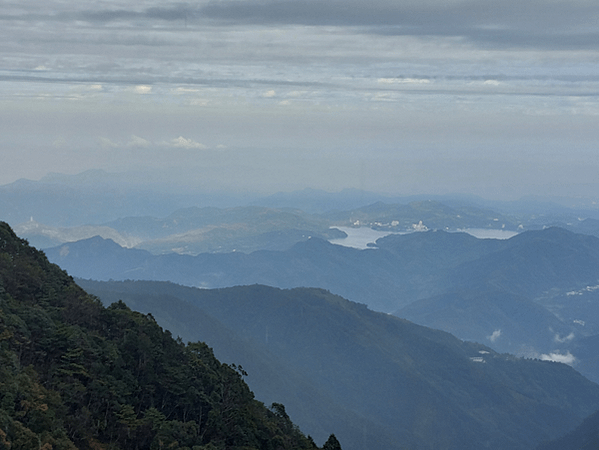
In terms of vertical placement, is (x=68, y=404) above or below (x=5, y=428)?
below

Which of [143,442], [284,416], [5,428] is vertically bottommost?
[284,416]

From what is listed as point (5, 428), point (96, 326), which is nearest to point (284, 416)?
point (96, 326)

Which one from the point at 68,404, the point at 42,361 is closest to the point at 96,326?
the point at 42,361

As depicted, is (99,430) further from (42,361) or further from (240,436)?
(240,436)

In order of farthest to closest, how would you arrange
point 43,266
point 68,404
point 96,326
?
1. point 43,266
2. point 96,326
3. point 68,404

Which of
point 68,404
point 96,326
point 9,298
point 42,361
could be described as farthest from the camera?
point 96,326

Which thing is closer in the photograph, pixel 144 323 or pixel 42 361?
pixel 42 361

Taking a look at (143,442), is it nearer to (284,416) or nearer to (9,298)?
(9,298)
